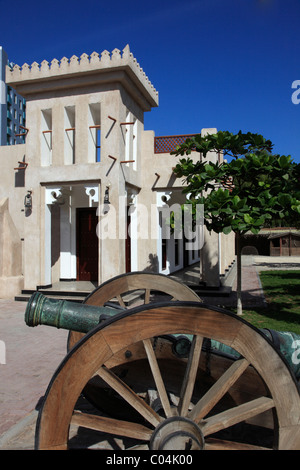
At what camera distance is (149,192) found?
12.8 m

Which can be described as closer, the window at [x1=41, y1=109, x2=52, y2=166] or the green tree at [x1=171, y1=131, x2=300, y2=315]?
the green tree at [x1=171, y1=131, x2=300, y2=315]

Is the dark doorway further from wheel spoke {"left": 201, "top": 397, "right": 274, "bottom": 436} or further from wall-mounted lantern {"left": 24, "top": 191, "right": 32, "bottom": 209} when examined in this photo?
wheel spoke {"left": 201, "top": 397, "right": 274, "bottom": 436}

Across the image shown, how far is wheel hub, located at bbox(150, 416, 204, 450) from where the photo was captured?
236 cm

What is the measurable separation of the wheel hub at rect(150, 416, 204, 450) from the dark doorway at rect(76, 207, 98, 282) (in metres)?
11.2

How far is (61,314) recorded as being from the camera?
110 inches

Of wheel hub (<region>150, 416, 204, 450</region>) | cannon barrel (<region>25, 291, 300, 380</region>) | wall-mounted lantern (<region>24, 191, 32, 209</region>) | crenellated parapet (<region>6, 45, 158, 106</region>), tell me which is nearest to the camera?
wheel hub (<region>150, 416, 204, 450</region>)

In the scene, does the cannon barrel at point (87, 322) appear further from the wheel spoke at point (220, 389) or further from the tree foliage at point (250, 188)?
the tree foliage at point (250, 188)

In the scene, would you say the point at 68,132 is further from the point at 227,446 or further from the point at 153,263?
the point at 227,446

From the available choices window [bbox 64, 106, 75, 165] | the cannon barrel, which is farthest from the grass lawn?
window [bbox 64, 106, 75, 165]

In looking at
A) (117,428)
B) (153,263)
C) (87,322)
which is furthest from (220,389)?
(153,263)

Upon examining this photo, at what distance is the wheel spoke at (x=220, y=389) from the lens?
2372mm

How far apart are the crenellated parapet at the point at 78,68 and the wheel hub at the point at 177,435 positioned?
10.2 m

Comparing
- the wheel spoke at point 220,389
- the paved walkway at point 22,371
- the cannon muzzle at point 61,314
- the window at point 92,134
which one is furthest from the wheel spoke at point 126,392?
the window at point 92,134
